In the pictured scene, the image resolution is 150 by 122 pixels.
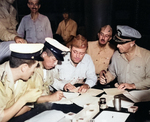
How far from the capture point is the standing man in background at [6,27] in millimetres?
3045

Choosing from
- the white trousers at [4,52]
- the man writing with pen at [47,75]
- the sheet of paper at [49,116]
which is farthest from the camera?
the white trousers at [4,52]

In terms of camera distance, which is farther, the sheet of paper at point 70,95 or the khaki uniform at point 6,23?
the khaki uniform at point 6,23

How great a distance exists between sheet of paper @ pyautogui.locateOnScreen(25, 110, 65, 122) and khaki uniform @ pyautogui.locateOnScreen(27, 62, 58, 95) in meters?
0.60

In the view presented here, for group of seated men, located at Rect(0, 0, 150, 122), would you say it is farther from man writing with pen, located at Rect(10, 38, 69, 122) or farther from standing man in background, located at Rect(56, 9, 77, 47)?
standing man in background, located at Rect(56, 9, 77, 47)

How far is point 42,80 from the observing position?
2.56 meters

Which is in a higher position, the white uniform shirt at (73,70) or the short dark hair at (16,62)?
the short dark hair at (16,62)

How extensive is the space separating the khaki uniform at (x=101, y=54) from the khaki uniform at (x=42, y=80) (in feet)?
3.42

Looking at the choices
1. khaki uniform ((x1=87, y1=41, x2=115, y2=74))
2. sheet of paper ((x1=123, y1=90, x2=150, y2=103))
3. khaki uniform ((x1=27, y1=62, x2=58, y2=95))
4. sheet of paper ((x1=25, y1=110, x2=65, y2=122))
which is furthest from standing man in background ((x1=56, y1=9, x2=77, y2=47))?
sheet of paper ((x1=25, y1=110, x2=65, y2=122))

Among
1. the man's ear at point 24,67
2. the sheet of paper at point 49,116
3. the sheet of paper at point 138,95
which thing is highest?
the man's ear at point 24,67

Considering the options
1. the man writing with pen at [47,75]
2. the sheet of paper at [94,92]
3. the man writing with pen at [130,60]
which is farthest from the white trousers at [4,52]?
the man writing with pen at [130,60]

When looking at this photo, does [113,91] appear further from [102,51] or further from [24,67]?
[102,51]

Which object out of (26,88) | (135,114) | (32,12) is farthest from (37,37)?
(135,114)

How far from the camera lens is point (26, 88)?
226 centimetres

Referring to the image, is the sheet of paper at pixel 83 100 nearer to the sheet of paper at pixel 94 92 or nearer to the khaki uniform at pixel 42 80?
the sheet of paper at pixel 94 92
